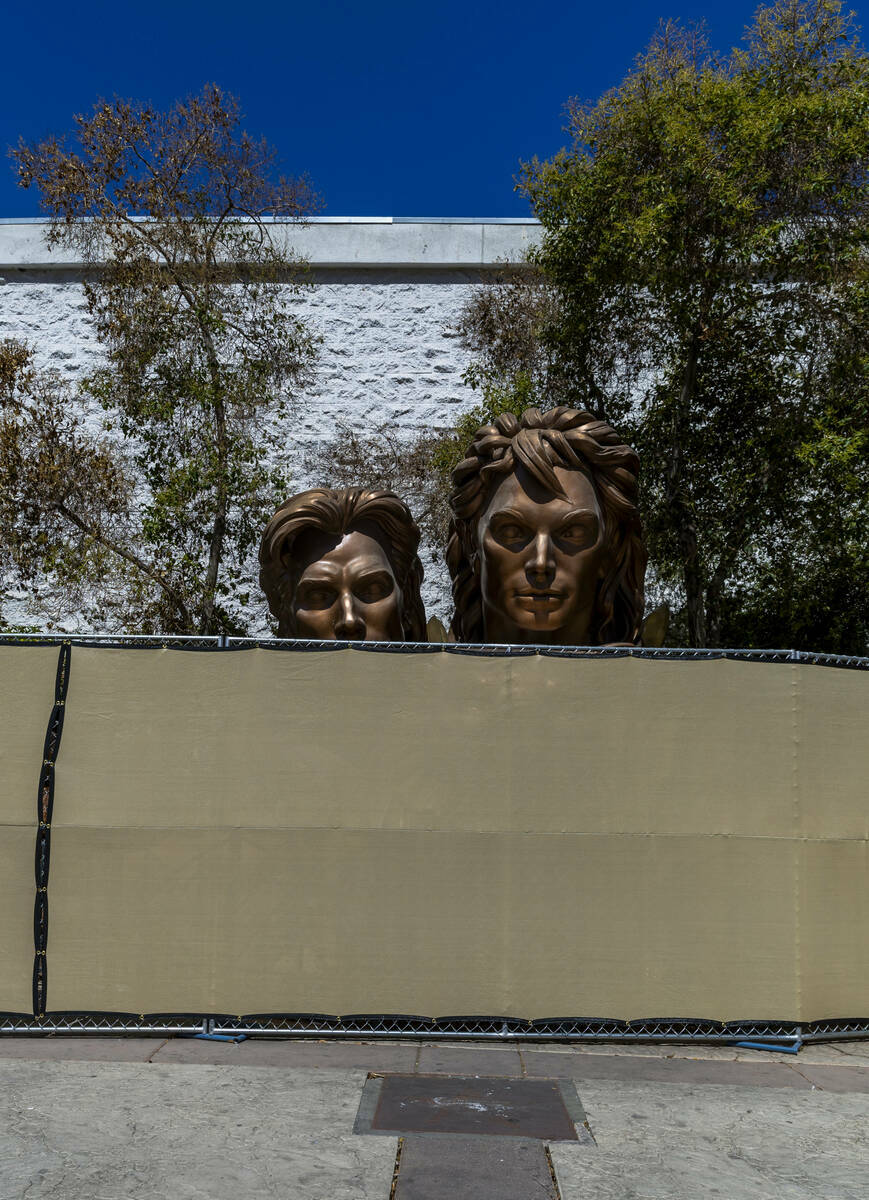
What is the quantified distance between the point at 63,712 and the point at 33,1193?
7.76 ft

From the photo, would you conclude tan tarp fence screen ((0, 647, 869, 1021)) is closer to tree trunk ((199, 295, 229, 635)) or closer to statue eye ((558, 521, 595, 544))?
statue eye ((558, 521, 595, 544))

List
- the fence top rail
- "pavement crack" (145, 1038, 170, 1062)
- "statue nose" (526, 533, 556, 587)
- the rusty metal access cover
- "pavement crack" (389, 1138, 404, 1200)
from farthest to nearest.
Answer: "statue nose" (526, 533, 556, 587) → the fence top rail → "pavement crack" (145, 1038, 170, 1062) → the rusty metal access cover → "pavement crack" (389, 1138, 404, 1200)

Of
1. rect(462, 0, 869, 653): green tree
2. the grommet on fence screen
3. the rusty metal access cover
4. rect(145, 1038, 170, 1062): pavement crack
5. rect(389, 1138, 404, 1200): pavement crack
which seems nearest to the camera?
rect(389, 1138, 404, 1200): pavement crack

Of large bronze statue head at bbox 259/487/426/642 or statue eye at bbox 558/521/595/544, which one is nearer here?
statue eye at bbox 558/521/595/544

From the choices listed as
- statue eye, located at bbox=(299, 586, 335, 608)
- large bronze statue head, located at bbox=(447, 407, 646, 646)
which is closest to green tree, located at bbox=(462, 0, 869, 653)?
large bronze statue head, located at bbox=(447, 407, 646, 646)

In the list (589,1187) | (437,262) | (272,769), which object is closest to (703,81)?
(437,262)

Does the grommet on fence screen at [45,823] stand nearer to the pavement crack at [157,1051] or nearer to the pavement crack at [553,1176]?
the pavement crack at [157,1051]

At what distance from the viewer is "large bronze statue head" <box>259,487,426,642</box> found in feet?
22.2

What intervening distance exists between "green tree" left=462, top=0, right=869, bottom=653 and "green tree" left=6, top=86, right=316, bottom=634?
3373 mm

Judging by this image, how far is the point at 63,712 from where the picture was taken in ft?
17.6

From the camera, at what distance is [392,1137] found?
3.96 m

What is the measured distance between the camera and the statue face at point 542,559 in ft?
21.1

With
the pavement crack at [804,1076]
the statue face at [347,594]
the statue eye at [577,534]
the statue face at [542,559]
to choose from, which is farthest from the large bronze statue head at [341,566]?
the pavement crack at [804,1076]

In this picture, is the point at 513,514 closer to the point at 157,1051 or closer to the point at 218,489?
the point at 157,1051
